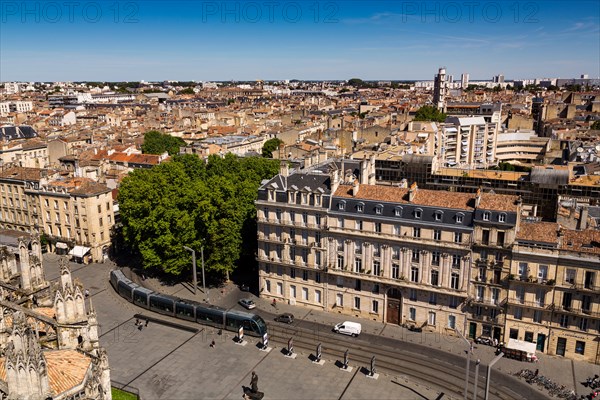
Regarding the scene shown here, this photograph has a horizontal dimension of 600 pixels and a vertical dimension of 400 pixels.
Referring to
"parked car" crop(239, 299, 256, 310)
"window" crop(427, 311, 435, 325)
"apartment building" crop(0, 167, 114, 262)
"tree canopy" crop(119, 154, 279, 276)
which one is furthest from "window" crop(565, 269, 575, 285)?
"apartment building" crop(0, 167, 114, 262)

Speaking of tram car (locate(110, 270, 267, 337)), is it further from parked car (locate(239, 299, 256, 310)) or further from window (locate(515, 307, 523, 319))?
window (locate(515, 307, 523, 319))

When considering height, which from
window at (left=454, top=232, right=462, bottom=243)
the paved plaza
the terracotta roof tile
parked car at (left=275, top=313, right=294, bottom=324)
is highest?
the terracotta roof tile

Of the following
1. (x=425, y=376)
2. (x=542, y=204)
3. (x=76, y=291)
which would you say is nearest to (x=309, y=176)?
(x=425, y=376)

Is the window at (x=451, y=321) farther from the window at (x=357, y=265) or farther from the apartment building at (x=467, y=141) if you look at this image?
the apartment building at (x=467, y=141)

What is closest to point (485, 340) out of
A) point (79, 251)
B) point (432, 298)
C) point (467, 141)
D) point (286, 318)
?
point (432, 298)

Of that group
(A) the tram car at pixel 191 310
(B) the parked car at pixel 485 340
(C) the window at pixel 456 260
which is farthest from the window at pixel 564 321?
(A) the tram car at pixel 191 310

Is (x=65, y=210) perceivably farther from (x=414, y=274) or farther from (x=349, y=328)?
(x=414, y=274)

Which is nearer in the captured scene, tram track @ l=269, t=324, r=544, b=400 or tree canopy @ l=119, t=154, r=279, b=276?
tram track @ l=269, t=324, r=544, b=400
